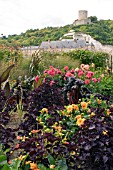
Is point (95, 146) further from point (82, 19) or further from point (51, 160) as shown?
point (82, 19)

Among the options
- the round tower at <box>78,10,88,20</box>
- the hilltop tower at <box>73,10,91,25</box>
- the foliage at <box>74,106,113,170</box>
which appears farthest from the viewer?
the round tower at <box>78,10,88,20</box>

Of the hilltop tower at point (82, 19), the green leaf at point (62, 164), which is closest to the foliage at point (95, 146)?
the green leaf at point (62, 164)

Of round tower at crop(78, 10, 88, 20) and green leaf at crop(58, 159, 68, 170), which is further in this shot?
round tower at crop(78, 10, 88, 20)

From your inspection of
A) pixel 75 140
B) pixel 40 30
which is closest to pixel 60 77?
pixel 75 140

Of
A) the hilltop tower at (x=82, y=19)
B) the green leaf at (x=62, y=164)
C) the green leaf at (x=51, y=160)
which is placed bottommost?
the green leaf at (x=62, y=164)

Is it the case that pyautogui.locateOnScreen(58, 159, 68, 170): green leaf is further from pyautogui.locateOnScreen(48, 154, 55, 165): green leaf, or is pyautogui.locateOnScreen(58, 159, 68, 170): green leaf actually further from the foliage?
the foliage

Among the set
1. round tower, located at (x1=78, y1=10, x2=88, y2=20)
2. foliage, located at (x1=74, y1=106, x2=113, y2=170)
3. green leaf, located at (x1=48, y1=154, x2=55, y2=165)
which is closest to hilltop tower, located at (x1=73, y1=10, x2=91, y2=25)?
round tower, located at (x1=78, y1=10, x2=88, y2=20)

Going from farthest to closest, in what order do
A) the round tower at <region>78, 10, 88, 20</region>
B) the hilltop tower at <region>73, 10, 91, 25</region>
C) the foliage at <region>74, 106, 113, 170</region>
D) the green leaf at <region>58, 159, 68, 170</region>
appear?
1. the round tower at <region>78, 10, 88, 20</region>
2. the hilltop tower at <region>73, 10, 91, 25</region>
3. the foliage at <region>74, 106, 113, 170</region>
4. the green leaf at <region>58, 159, 68, 170</region>

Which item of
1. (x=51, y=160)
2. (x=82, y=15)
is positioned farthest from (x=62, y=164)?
(x=82, y=15)

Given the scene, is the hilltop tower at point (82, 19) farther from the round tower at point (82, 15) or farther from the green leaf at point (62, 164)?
the green leaf at point (62, 164)

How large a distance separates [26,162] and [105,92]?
4.09 metres

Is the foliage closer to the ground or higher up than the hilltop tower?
closer to the ground

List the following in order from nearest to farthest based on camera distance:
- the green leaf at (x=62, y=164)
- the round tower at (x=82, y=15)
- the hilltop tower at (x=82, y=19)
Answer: the green leaf at (x=62, y=164)
the hilltop tower at (x=82, y=19)
the round tower at (x=82, y=15)

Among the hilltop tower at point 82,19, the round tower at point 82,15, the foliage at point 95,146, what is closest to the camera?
the foliage at point 95,146
